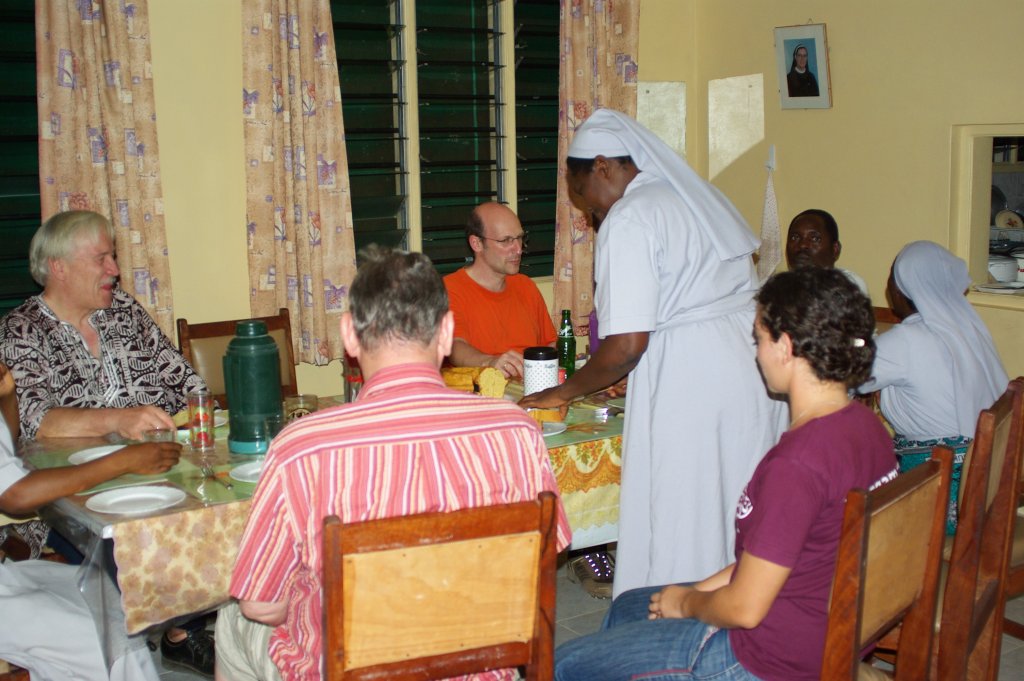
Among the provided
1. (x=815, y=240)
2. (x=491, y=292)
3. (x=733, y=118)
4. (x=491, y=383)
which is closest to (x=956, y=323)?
(x=491, y=383)

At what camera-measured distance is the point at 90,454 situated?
2451 mm

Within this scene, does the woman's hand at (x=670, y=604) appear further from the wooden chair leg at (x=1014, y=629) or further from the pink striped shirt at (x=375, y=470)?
the wooden chair leg at (x=1014, y=629)

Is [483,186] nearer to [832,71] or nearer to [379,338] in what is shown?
[832,71]

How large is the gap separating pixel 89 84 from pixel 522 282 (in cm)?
175

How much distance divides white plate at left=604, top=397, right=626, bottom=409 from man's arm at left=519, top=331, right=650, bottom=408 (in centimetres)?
42

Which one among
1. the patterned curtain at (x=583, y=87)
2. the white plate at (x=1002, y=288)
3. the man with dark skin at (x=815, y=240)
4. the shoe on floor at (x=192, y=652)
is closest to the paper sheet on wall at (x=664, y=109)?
the patterned curtain at (x=583, y=87)

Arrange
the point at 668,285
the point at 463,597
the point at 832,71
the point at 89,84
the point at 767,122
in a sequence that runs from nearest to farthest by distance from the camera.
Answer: the point at 463,597
the point at 668,285
the point at 89,84
the point at 832,71
the point at 767,122

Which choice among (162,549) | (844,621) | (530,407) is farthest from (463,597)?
(530,407)

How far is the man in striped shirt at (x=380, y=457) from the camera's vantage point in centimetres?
153

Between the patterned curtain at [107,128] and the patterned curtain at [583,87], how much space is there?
6.07 ft

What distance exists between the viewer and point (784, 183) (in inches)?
194

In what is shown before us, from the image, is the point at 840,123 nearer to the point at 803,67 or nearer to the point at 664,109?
the point at 803,67

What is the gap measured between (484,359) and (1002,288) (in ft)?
7.59

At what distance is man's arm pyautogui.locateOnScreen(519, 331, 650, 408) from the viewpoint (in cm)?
243
